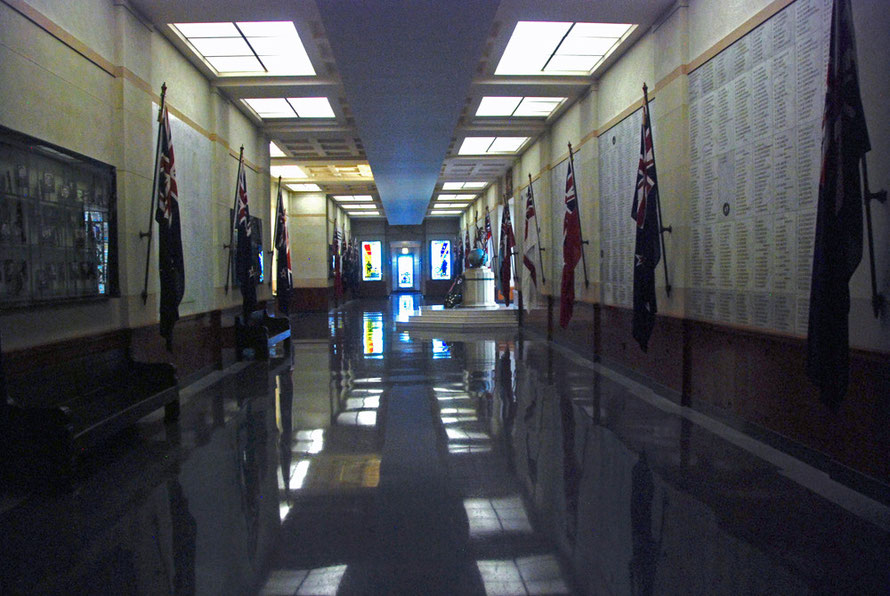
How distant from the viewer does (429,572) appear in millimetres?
2770

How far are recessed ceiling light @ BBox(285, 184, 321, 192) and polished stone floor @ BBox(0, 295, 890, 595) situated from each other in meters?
13.7

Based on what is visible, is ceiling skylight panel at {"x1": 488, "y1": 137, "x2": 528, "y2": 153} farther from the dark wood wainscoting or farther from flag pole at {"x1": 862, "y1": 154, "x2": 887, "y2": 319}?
flag pole at {"x1": 862, "y1": 154, "x2": 887, "y2": 319}

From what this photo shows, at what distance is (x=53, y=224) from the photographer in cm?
470

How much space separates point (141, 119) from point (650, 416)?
5641 mm

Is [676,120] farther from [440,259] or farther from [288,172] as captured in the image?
[440,259]

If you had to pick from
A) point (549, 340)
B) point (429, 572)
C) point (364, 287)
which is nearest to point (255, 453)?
point (429, 572)

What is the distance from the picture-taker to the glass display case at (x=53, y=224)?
4.20 metres

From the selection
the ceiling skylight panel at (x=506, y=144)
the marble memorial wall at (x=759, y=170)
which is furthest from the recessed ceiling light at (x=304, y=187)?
the marble memorial wall at (x=759, y=170)

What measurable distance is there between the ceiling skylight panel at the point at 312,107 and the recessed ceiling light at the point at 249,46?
48.8 inches

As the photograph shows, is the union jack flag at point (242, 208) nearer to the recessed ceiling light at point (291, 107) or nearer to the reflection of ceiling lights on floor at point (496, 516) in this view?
the recessed ceiling light at point (291, 107)

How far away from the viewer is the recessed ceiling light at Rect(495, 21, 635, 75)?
743cm

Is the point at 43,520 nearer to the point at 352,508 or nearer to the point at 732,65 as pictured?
the point at 352,508

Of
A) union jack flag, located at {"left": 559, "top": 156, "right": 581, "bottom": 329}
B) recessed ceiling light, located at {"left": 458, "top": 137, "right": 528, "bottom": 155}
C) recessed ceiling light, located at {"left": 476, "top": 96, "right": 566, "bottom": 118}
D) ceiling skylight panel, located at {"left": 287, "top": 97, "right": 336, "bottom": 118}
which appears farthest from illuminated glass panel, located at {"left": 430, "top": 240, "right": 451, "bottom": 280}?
union jack flag, located at {"left": 559, "top": 156, "right": 581, "bottom": 329}

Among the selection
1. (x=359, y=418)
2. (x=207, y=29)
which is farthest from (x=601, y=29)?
(x=359, y=418)
